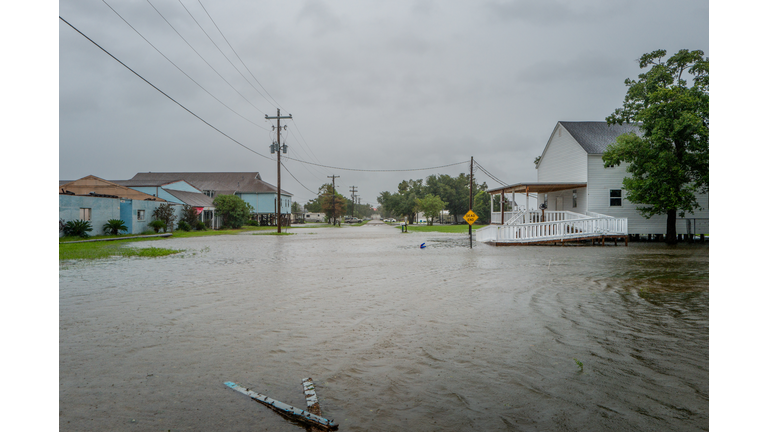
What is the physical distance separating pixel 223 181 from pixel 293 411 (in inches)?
3143

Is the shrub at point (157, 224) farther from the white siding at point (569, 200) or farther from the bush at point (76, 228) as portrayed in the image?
the white siding at point (569, 200)

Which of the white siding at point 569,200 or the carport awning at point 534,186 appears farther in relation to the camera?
the white siding at point 569,200

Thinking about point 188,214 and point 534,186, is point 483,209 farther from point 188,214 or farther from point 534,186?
point 534,186

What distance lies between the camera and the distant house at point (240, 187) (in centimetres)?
7438

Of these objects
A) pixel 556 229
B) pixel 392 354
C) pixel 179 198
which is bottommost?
pixel 392 354

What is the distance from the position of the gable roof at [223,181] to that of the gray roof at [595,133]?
53.1 metres

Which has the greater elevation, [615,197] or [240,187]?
[240,187]

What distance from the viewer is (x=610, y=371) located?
4555 mm

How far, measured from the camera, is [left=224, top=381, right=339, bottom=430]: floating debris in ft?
11.2

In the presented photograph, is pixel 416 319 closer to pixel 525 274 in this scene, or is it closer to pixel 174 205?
pixel 525 274

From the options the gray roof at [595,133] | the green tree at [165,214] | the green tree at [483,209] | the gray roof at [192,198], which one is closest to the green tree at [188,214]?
the green tree at [165,214]

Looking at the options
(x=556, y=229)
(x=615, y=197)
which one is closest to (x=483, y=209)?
(x=615, y=197)

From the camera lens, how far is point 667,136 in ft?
77.9
